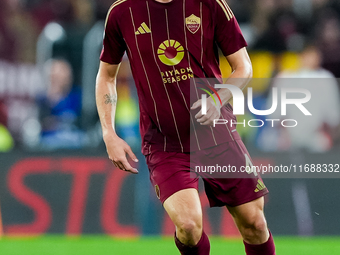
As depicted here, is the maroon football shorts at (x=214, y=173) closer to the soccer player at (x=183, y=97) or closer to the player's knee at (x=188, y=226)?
the soccer player at (x=183, y=97)

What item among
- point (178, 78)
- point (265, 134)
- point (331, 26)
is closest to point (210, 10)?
point (178, 78)

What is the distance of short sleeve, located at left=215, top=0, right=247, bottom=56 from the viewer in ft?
11.0

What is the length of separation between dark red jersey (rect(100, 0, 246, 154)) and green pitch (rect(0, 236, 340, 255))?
2.24m

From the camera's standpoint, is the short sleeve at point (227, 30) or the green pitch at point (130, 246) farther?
the green pitch at point (130, 246)

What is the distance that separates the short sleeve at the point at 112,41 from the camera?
3.44 m

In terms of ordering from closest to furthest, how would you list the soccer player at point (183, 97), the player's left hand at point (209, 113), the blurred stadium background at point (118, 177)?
the player's left hand at point (209, 113) → the soccer player at point (183, 97) → the blurred stadium background at point (118, 177)

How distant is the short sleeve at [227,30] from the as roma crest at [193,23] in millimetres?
118

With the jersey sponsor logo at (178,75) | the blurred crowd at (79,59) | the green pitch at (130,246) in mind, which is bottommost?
the green pitch at (130,246)

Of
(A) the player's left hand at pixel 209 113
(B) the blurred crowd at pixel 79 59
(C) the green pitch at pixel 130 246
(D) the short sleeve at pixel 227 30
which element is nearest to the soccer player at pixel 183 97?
(D) the short sleeve at pixel 227 30

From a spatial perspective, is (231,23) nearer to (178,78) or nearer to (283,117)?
(178,78)

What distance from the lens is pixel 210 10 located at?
11.0 ft

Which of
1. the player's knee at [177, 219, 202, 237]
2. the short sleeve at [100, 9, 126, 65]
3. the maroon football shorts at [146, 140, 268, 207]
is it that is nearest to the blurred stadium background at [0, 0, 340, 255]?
the maroon football shorts at [146, 140, 268, 207]

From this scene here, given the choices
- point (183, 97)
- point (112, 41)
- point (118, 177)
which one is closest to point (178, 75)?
point (183, 97)

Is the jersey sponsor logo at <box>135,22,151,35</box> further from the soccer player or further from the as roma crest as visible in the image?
the as roma crest
